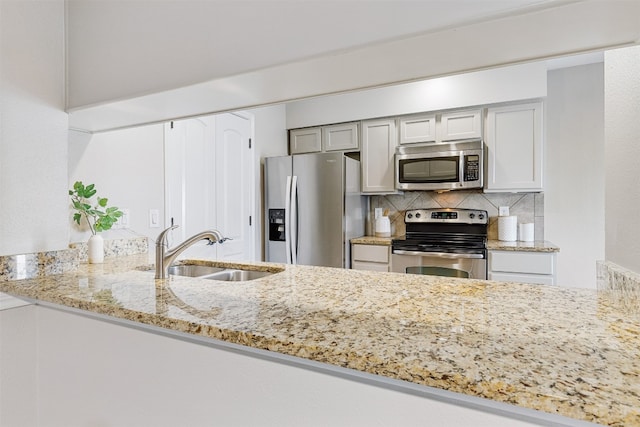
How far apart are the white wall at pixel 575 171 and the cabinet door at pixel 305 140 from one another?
2321 millimetres

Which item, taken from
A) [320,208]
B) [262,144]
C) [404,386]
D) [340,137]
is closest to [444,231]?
[320,208]

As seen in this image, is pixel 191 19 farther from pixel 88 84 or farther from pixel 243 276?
pixel 243 276

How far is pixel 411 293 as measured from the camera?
1.22m

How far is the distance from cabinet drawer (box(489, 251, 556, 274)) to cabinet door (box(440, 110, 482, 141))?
1119mm

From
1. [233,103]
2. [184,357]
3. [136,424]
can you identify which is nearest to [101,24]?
[233,103]

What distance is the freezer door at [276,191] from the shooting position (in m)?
3.63

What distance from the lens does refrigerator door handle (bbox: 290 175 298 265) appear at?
3.54m

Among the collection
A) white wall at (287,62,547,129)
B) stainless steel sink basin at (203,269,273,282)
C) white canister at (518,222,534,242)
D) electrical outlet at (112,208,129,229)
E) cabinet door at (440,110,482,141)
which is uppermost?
white wall at (287,62,547,129)

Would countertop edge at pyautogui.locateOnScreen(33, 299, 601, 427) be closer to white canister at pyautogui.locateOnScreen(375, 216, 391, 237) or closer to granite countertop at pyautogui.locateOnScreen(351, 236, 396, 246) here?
granite countertop at pyautogui.locateOnScreen(351, 236, 396, 246)

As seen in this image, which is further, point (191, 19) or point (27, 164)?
point (27, 164)

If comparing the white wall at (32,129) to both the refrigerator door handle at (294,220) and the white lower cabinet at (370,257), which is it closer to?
the refrigerator door handle at (294,220)

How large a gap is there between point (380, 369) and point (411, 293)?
563 millimetres

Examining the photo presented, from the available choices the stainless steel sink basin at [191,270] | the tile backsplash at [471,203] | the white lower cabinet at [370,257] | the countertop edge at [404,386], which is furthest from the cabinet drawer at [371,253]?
the countertop edge at [404,386]

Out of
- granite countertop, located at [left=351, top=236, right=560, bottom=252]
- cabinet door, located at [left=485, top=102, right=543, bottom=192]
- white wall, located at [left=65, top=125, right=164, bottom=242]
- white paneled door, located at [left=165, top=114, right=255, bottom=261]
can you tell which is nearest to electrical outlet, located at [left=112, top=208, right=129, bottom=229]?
white wall, located at [left=65, top=125, right=164, bottom=242]
